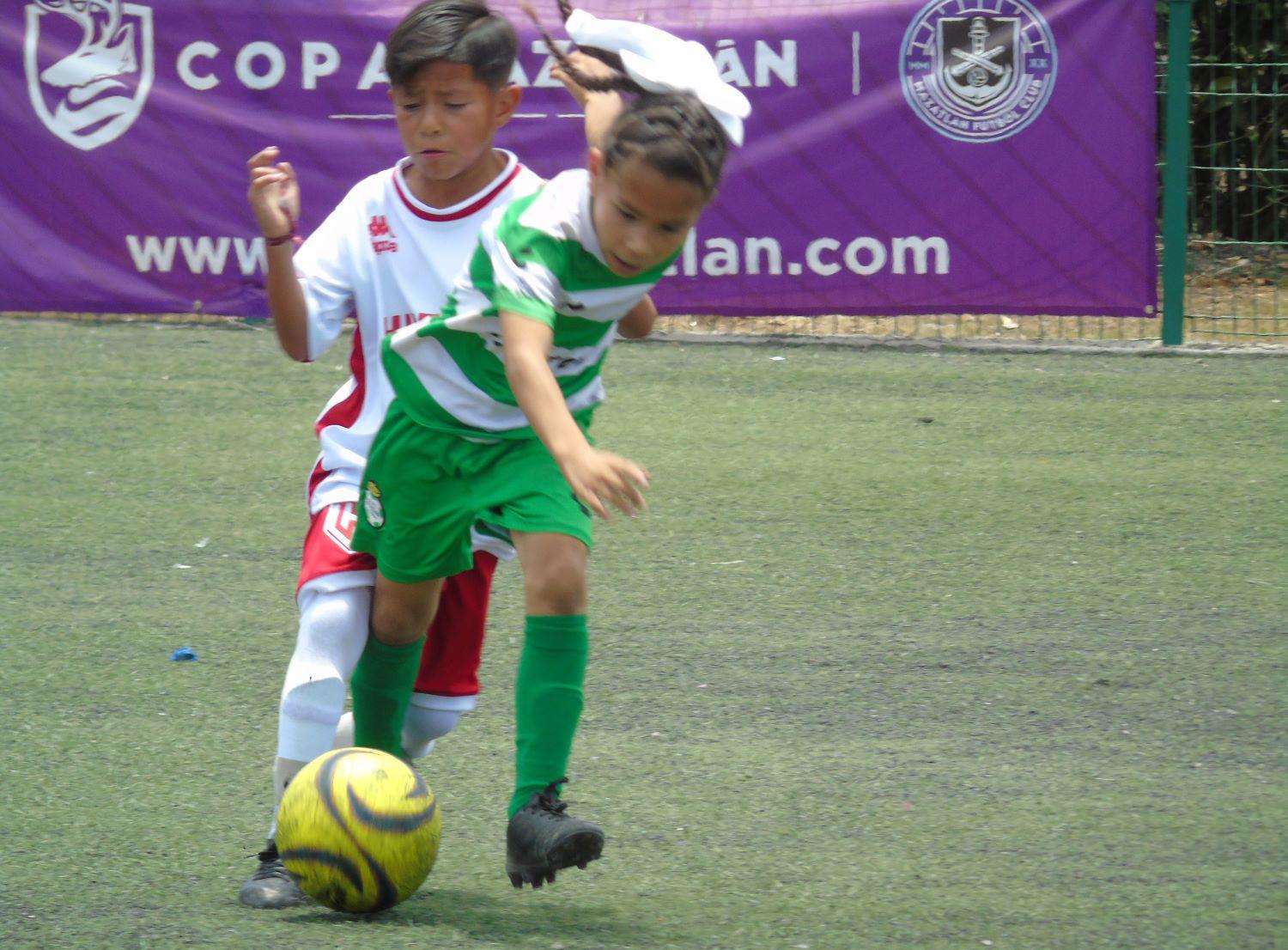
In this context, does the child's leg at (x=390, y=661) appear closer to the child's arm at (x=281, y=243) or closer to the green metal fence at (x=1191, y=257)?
the child's arm at (x=281, y=243)

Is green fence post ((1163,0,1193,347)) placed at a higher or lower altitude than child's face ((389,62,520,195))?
higher

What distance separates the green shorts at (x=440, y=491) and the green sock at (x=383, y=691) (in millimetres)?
230

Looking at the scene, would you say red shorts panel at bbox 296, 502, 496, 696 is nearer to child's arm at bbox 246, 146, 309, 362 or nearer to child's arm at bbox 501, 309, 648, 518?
child's arm at bbox 246, 146, 309, 362

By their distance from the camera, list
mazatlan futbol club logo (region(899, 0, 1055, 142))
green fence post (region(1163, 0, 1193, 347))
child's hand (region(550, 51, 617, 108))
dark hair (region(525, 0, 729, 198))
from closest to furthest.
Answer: dark hair (region(525, 0, 729, 198)) → child's hand (region(550, 51, 617, 108)) → mazatlan futbol club logo (region(899, 0, 1055, 142)) → green fence post (region(1163, 0, 1193, 347))

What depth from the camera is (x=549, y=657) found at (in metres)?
2.96

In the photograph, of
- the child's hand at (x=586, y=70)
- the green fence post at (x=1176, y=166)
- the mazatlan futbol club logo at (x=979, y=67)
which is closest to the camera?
the child's hand at (x=586, y=70)

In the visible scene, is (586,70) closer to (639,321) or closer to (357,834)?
(639,321)

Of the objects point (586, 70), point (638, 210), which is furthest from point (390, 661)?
point (586, 70)

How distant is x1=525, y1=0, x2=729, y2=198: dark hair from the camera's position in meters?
2.78

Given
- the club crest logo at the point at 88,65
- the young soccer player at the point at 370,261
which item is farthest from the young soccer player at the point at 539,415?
the club crest logo at the point at 88,65

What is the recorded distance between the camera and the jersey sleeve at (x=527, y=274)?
284 centimetres

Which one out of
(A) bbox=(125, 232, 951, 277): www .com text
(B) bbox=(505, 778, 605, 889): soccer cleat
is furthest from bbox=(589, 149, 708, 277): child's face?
(A) bbox=(125, 232, 951, 277): www .com text

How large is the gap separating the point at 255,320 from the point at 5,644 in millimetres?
5177

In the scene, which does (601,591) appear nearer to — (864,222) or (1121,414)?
(1121,414)
